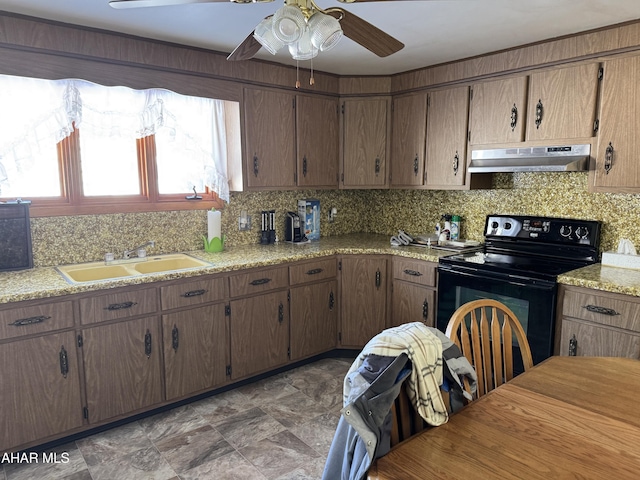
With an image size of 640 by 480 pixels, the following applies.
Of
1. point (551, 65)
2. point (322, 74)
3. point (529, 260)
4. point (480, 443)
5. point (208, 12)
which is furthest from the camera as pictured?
point (322, 74)

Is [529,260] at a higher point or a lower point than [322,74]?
lower

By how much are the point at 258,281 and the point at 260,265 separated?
4.5 inches

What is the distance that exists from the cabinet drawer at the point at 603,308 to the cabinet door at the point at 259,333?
5.90 ft

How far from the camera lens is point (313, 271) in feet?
10.9

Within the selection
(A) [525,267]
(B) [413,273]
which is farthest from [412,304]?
(A) [525,267]

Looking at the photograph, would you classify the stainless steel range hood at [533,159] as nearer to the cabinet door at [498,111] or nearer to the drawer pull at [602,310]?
the cabinet door at [498,111]

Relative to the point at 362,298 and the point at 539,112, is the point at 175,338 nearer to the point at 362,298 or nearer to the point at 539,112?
the point at 362,298

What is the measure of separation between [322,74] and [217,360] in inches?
92.9

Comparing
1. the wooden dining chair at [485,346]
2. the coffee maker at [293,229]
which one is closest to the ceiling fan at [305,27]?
the wooden dining chair at [485,346]

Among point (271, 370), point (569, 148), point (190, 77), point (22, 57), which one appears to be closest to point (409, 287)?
point (271, 370)

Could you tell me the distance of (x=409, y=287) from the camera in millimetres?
3309

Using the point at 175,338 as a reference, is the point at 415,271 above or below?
above

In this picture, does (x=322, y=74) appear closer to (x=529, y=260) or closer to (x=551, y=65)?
(x=551, y=65)

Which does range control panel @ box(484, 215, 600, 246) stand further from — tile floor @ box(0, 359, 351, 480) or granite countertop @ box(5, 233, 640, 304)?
tile floor @ box(0, 359, 351, 480)
